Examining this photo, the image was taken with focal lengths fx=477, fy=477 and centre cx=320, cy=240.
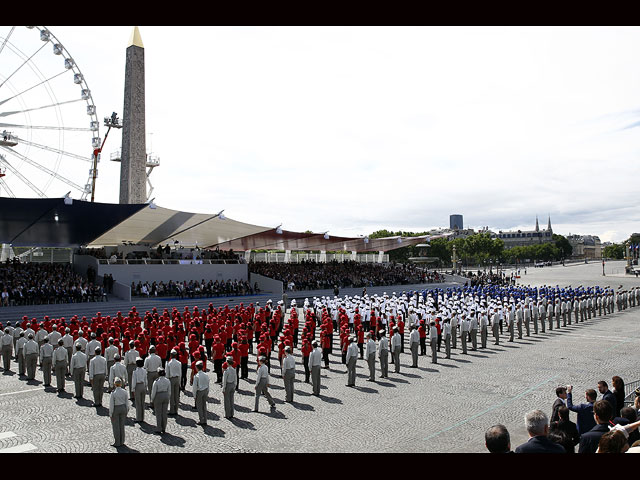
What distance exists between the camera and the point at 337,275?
1635 inches

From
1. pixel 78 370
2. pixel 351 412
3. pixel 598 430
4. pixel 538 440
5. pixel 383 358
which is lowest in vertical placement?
pixel 351 412

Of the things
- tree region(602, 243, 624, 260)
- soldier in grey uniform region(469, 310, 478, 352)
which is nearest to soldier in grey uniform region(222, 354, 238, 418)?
soldier in grey uniform region(469, 310, 478, 352)

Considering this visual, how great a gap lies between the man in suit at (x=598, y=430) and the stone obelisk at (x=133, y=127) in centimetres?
3720

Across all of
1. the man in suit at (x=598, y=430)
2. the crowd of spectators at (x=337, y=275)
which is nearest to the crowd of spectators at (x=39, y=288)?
the crowd of spectators at (x=337, y=275)

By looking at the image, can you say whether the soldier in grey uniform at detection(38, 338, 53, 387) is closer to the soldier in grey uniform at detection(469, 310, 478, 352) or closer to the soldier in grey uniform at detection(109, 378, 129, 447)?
the soldier in grey uniform at detection(109, 378, 129, 447)

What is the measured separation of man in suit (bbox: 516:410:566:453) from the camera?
10.9 ft

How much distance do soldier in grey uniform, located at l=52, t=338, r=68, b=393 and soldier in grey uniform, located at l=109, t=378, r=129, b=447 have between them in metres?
4.23

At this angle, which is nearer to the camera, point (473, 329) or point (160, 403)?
point (160, 403)

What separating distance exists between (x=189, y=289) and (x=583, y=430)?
26.2 m

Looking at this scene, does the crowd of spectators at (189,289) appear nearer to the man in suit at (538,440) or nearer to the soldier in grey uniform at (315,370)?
the soldier in grey uniform at (315,370)

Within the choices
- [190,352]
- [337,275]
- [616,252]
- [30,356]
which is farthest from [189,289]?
[616,252]

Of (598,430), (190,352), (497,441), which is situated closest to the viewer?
(497,441)

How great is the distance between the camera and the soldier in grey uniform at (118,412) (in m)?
7.82

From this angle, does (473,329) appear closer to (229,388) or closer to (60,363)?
(229,388)
